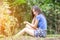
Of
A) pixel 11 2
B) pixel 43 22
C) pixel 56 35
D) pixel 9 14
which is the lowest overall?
pixel 56 35

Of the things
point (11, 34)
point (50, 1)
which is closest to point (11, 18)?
point (11, 34)

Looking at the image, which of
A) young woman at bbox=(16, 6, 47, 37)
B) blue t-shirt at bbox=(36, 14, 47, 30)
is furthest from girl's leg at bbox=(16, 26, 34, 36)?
blue t-shirt at bbox=(36, 14, 47, 30)

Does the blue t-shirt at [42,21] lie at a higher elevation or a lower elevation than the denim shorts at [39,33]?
higher

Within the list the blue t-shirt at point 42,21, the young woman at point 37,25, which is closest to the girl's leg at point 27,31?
the young woman at point 37,25

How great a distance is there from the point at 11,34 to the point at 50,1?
1.89 ft

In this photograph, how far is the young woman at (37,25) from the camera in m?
1.93

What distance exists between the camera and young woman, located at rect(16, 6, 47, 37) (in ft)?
6.33

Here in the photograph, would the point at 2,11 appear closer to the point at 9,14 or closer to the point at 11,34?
the point at 9,14

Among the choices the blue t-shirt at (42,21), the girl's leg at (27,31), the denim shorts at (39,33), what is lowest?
the denim shorts at (39,33)

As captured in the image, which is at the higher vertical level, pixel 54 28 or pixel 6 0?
pixel 6 0

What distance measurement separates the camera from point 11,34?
1921 millimetres

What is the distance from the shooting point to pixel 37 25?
194 centimetres

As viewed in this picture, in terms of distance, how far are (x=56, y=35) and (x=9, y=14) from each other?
0.58 m

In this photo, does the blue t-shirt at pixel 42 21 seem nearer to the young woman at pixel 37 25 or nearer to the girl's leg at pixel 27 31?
the young woman at pixel 37 25
